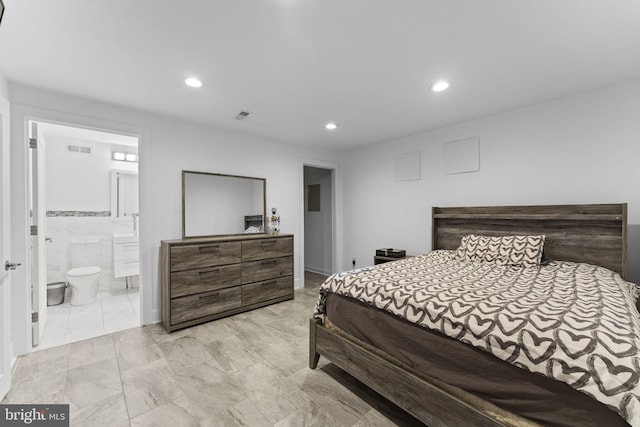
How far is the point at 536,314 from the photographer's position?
1303 millimetres

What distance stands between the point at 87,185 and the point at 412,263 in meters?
4.92

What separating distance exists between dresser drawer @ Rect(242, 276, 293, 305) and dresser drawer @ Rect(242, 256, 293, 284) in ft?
0.22

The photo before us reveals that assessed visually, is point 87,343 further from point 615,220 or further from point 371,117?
point 615,220

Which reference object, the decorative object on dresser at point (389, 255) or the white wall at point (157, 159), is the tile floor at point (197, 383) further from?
the decorative object on dresser at point (389, 255)

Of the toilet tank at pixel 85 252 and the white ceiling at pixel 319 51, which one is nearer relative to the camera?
the white ceiling at pixel 319 51

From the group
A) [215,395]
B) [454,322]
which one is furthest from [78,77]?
[454,322]

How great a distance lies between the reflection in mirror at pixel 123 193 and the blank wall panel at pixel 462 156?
4.97 metres

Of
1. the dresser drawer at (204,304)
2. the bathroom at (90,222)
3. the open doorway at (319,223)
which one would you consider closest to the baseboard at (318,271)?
the open doorway at (319,223)

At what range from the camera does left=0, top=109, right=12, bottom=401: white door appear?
1.80 metres

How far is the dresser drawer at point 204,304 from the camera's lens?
2.91 metres

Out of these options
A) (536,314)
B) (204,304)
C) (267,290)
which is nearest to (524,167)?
(536,314)

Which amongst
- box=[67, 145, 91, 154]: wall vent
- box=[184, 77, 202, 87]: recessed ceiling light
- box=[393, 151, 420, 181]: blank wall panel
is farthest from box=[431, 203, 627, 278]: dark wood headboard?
box=[67, 145, 91, 154]: wall vent

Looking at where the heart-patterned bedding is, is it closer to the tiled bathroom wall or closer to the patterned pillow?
the patterned pillow

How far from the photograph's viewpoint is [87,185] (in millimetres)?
4203
